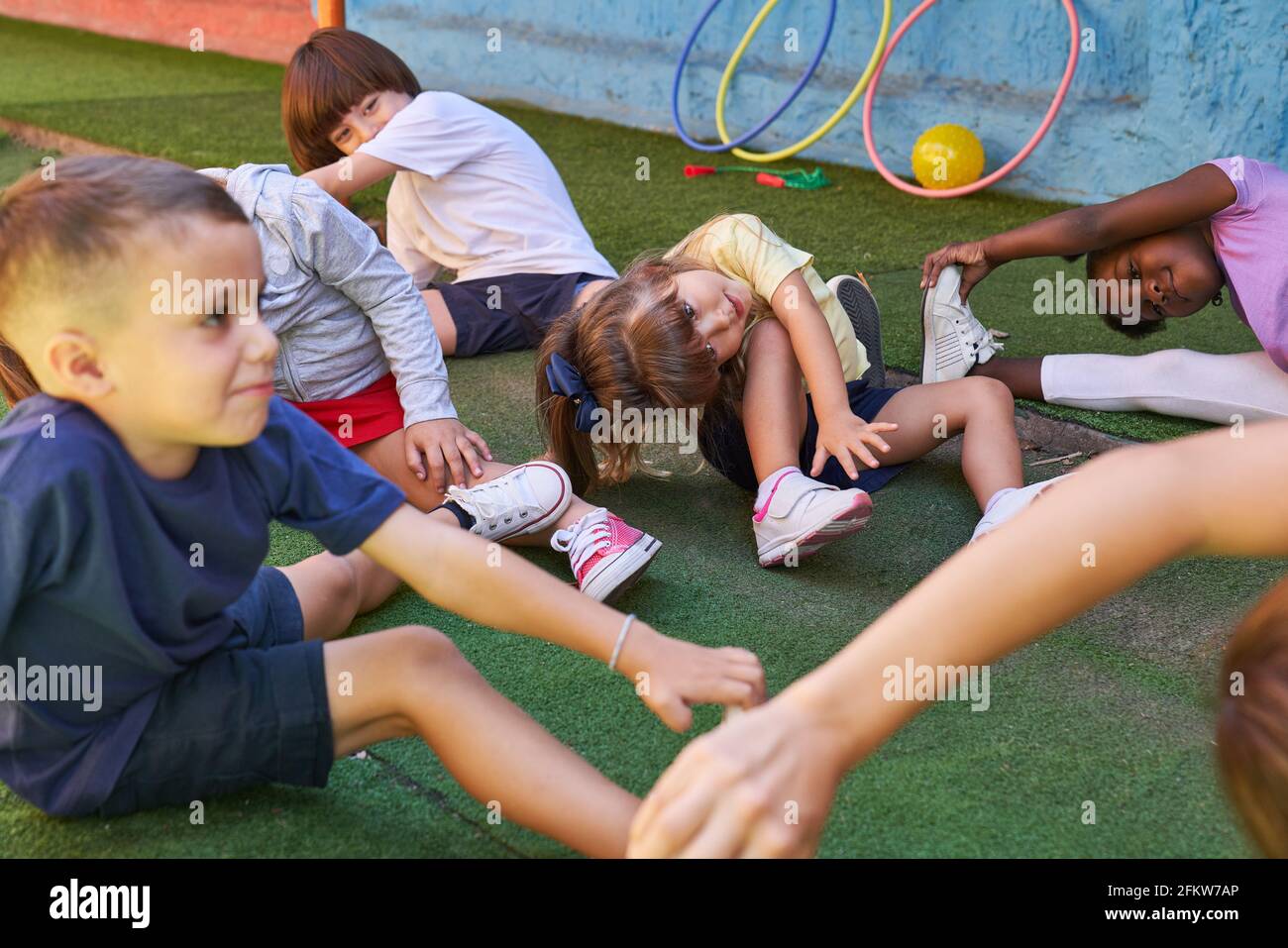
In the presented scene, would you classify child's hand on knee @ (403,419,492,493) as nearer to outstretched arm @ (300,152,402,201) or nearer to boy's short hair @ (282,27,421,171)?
outstretched arm @ (300,152,402,201)

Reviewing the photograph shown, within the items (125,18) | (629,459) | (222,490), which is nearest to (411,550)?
(222,490)

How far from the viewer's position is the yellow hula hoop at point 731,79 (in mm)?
5598

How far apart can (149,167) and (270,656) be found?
64 centimetres

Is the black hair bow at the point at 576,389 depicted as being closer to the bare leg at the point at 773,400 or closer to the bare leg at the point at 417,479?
the bare leg at the point at 417,479

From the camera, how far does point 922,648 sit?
0.80 metres

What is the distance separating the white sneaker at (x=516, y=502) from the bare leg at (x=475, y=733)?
899 millimetres

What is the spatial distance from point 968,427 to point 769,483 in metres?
0.54

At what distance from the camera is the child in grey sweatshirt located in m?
2.61

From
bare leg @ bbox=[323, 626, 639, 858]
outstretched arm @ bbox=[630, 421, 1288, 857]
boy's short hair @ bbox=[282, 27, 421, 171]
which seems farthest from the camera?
boy's short hair @ bbox=[282, 27, 421, 171]

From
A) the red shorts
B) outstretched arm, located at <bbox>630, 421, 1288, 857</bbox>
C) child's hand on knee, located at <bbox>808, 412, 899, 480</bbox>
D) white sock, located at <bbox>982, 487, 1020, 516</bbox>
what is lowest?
white sock, located at <bbox>982, 487, 1020, 516</bbox>

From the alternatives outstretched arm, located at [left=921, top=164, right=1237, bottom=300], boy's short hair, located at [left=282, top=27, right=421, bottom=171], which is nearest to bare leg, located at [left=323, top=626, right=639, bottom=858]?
outstretched arm, located at [left=921, top=164, right=1237, bottom=300]

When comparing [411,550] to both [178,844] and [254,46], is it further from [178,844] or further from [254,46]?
[254,46]

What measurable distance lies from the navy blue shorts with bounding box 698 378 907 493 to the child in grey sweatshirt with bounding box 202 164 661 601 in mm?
409

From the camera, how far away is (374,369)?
9.57ft
